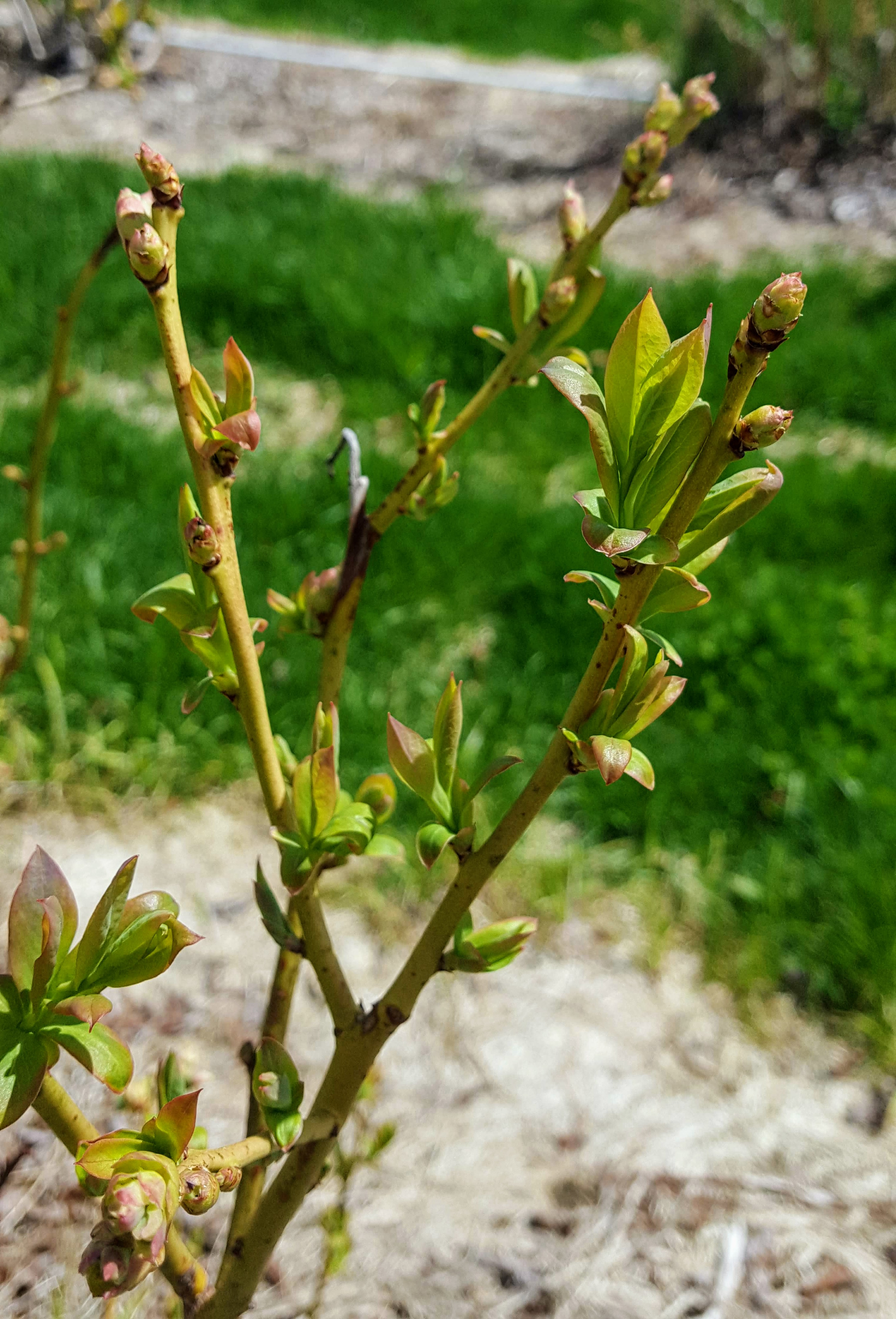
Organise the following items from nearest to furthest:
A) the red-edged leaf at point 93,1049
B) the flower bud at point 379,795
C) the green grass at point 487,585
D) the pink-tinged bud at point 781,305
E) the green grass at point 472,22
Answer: the pink-tinged bud at point 781,305
the red-edged leaf at point 93,1049
the flower bud at point 379,795
the green grass at point 487,585
the green grass at point 472,22

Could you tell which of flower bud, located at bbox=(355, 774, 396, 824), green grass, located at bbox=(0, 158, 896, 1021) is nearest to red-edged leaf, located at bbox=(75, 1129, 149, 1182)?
flower bud, located at bbox=(355, 774, 396, 824)

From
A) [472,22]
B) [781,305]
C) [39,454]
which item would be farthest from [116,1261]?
[472,22]

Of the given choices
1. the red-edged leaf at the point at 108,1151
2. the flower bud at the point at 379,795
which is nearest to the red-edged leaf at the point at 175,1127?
the red-edged leaf at the point at 108,1151

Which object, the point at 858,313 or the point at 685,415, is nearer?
the point at 685,415

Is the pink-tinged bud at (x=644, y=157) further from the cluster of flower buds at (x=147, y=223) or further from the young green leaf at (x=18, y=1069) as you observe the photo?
the young green leaf at (x=18, y=1069)

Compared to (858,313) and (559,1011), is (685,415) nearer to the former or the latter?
(559,1011)

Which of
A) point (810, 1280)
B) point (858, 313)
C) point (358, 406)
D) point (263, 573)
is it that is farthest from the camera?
point (858, 313)

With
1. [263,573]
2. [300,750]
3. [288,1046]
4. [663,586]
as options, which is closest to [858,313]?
[263,573]
